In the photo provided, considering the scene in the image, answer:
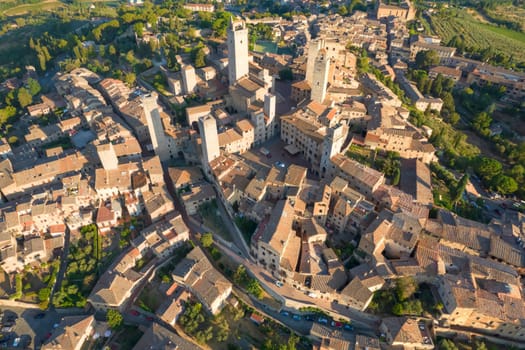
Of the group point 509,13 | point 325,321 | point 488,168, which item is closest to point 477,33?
point 509,13

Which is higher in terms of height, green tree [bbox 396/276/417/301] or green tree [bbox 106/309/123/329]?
green tree [bbox 396/276/417/301]

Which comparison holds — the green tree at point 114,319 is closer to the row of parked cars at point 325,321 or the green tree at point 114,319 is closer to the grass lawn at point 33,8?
the row of parked cars at point 325,321

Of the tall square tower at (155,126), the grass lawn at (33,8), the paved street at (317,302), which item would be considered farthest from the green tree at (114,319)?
the grass lawn at (33,8)

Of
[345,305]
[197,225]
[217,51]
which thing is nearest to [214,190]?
[197,225]

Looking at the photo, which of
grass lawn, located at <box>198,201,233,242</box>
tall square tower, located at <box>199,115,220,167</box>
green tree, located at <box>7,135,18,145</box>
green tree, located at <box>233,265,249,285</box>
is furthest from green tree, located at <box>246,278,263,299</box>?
green tree, located at <box>7,135,18,145</box>

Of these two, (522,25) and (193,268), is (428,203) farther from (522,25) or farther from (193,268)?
(522,25)

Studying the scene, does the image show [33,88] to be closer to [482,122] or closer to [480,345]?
[480,345]

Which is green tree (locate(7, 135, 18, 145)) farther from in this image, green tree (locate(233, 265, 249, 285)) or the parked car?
the parked car
